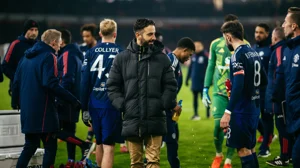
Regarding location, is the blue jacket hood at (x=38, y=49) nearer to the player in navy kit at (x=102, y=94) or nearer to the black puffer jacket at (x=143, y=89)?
the player in navy kit at (x=102, y=94)

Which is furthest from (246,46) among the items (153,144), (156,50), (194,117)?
(194,117)

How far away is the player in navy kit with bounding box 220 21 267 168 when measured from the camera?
5.24 m

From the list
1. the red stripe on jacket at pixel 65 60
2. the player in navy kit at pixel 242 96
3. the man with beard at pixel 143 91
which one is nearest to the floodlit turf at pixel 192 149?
the red stripe on jacket at pixel 65 60

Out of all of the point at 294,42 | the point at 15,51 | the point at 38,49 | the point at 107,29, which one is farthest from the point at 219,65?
the point at 15,51

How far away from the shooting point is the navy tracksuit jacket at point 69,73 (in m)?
7.16

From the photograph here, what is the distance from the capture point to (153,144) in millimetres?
4973

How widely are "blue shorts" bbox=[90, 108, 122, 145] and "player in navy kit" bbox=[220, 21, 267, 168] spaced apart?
50.1 inches

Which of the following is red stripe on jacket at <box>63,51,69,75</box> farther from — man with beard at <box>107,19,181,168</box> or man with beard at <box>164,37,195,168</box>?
man with beard at <box>107,19,181,168</box>

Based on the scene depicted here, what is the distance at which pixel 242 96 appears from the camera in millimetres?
5383

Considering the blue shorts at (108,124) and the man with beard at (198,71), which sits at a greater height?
the man with beard at (198,71)

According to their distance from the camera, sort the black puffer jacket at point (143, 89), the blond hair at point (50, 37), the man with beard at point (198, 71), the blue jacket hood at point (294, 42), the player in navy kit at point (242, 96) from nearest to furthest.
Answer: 1. the black puffer jacket at point (143, 89)
2. the blue jacket hood at point (294, 42)
3. the player in navy kit at point (242, 96)
4. the blond hair at point (50, 37)
5. the man with beard at point (198, 71)

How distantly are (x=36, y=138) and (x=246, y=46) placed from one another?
2.66 meters

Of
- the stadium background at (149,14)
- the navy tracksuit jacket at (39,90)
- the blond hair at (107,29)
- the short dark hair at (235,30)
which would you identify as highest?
the stadium background at (149,14)

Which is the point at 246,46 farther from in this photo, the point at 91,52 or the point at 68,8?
the point at 68,8
